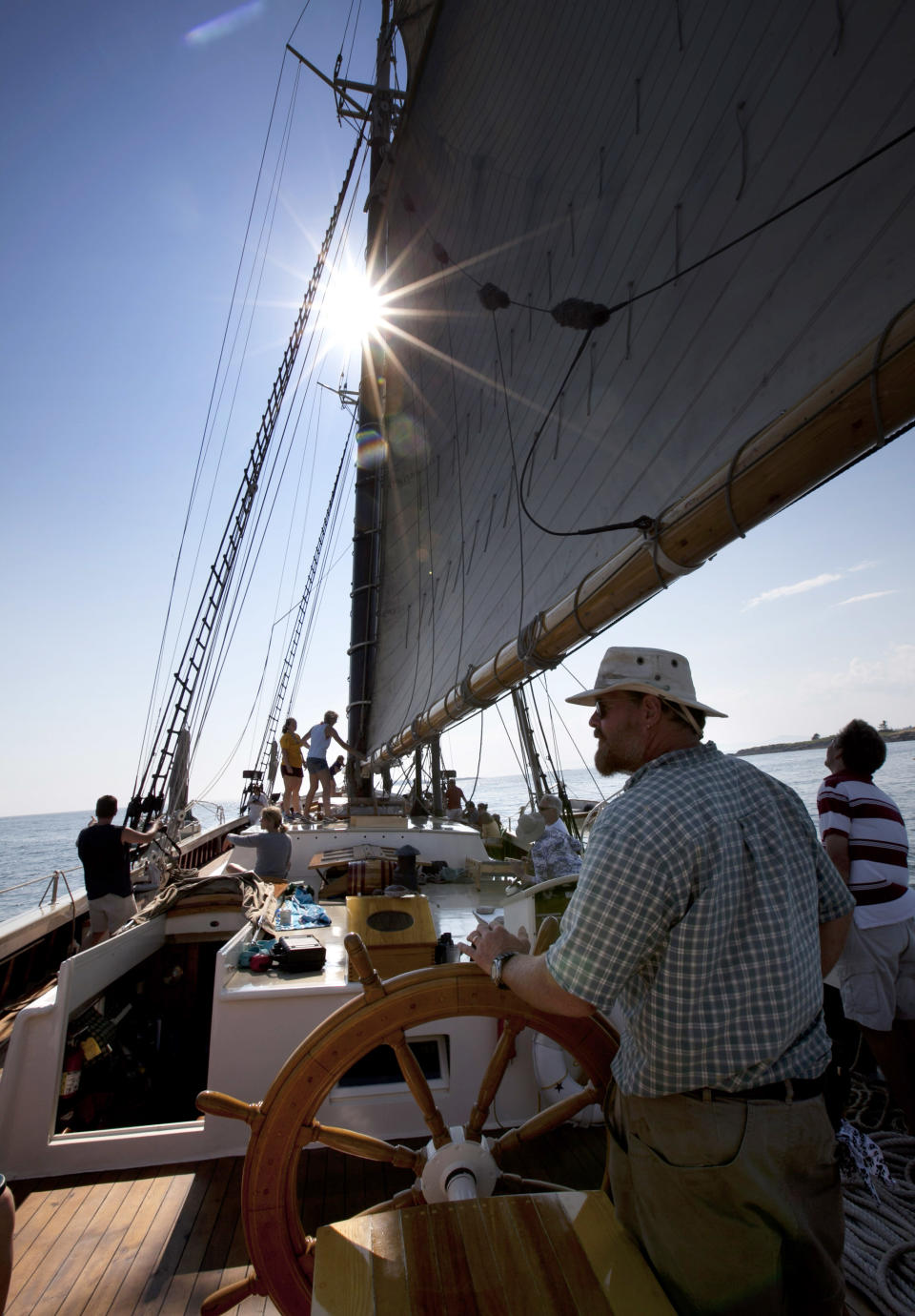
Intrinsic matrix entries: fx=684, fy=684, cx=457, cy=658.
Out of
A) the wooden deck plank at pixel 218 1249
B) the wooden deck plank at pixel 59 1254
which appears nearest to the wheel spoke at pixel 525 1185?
the wooden deck plank at pixel 218 1249

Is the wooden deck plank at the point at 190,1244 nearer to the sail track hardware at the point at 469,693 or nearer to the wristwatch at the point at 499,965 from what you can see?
the wristwatch at the point at 499,965

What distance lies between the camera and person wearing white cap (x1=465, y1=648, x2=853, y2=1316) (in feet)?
3.46

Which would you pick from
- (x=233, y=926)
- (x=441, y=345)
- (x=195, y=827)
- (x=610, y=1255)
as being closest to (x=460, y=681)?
(x=233, y=926)

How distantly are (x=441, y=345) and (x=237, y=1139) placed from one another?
224 inches

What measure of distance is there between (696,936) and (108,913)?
4728 mm

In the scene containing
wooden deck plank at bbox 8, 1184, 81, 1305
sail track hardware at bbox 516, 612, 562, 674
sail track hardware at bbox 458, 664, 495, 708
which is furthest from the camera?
sail track hardware at bbox 458, 664, 495, 708

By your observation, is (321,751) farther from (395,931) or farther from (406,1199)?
(406,1199)

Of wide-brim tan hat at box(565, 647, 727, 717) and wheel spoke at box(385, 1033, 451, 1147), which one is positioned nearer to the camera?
wide-brim tan hat at box(565, 647, 727, 717)

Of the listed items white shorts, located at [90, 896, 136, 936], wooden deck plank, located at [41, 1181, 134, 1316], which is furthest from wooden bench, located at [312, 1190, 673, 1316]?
white shorts, located at [90, 896, 136, 936]

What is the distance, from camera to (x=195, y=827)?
12.8 m

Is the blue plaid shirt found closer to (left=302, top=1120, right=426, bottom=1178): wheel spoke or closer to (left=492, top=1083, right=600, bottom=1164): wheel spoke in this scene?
(left=492, top=1083, right=600, bottom=1164): wheel spoke

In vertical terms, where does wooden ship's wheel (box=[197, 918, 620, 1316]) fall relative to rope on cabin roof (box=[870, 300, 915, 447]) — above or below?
below

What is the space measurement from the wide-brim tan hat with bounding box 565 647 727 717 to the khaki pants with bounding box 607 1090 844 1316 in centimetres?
66

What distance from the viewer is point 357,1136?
162 cm
